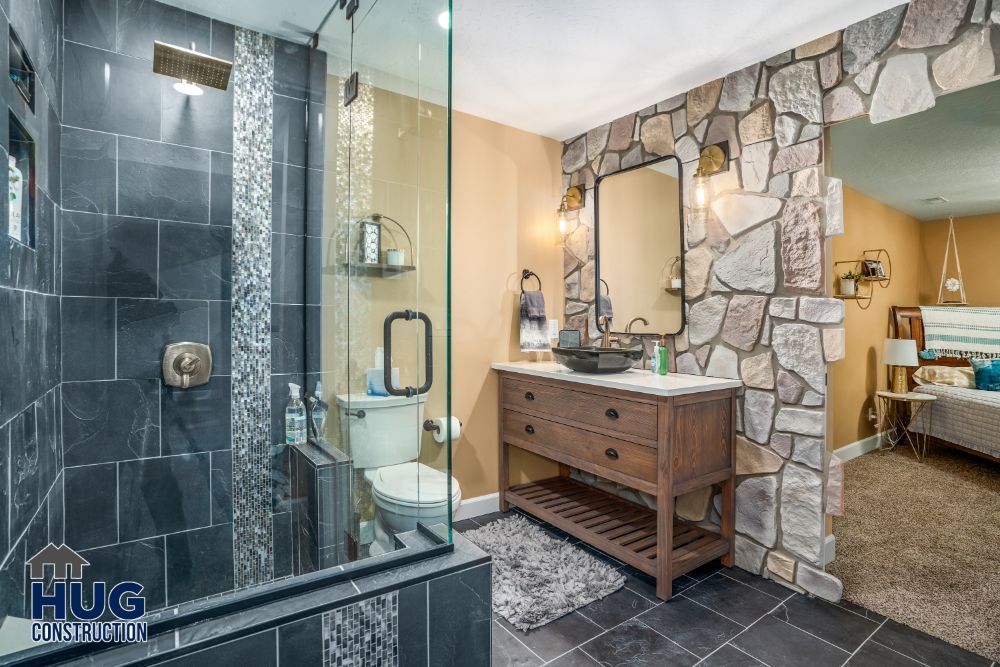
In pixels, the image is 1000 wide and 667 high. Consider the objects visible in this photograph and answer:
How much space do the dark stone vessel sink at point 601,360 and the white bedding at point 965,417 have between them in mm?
2340

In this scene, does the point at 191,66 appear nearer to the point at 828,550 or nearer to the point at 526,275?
the point at 526,275

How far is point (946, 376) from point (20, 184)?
15.7 ft

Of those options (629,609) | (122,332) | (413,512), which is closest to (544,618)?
(629,609)

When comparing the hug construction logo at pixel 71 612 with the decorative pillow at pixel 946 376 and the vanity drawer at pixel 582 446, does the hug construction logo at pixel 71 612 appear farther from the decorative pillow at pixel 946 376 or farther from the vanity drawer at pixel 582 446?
the decorative pillow at pixel 946 376

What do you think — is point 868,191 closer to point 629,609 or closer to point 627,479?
point 627,479

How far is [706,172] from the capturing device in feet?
8.75

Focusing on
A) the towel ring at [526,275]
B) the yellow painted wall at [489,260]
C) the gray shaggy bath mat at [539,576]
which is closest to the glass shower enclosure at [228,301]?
the gray shaggy bath mat at [539,576]

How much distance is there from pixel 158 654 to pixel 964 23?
305 cm

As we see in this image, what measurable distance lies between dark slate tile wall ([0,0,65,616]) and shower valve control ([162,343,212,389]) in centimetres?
33

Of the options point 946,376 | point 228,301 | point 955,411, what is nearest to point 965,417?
point 955,411

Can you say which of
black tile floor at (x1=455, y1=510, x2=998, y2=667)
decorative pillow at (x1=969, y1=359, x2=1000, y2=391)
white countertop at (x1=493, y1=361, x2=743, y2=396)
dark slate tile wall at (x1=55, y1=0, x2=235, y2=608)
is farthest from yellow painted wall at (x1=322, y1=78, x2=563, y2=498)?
decorative pillow at (x1=969, y1=359, x2=1000, y2=391)

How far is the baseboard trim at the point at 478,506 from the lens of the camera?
3102 mm

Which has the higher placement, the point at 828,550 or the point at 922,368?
the point at 922,368

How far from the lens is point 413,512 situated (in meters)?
1.47
